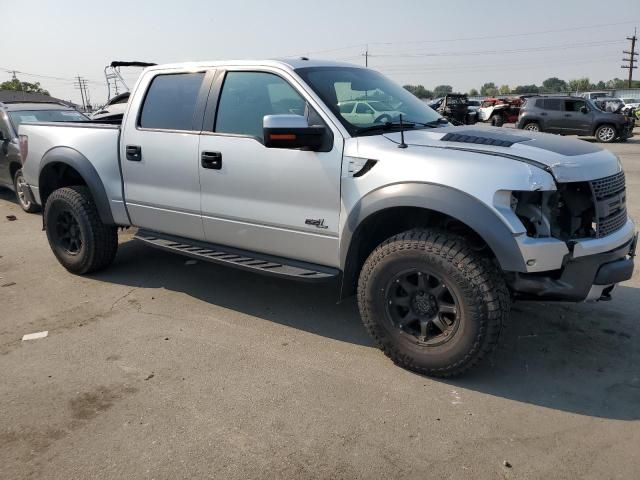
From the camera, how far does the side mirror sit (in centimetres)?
322

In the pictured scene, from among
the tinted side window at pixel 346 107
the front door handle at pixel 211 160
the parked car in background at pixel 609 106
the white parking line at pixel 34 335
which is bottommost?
the white parking line at pixel 34 335

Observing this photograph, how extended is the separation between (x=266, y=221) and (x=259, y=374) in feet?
3.57

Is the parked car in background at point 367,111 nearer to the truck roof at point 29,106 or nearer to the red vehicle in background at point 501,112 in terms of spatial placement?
the truck roof at point 29,106

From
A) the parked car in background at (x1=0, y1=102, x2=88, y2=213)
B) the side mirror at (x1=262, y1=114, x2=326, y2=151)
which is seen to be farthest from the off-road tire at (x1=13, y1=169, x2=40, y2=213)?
the side mirror at (x1=262, y1=114, x2=326, y2=151)

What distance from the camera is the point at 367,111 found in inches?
148

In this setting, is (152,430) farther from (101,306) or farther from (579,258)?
(579,258)

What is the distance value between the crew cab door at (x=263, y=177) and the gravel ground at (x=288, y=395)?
0.72 metres

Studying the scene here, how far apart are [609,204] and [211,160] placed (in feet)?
8.86

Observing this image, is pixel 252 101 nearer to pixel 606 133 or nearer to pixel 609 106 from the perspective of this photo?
pixel 606 133

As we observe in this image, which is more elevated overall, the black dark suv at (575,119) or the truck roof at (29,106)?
the truck roof at (29,106)

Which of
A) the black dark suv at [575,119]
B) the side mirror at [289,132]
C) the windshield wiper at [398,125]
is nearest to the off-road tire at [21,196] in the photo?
the side mirror at [289,132]

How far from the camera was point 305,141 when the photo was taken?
131 inches

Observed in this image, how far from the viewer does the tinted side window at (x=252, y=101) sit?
3.70 m

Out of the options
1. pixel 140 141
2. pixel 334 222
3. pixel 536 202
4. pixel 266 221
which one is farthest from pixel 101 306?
pixel 536 202
